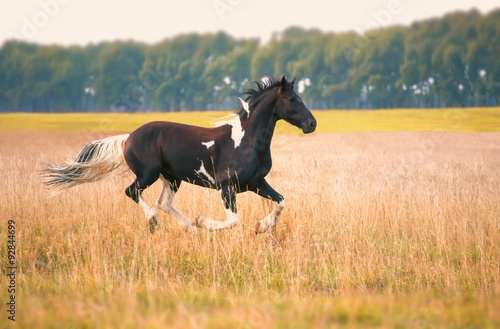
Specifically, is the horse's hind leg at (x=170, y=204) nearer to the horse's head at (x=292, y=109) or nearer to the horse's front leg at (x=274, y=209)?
the horse's front leg at (x=274, y=209)

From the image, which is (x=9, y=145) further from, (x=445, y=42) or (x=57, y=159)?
(x=445, y=42)

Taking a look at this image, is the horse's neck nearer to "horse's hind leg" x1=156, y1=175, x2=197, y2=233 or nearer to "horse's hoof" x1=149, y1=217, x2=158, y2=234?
"horse's hind leg" x1=156, y1=175, x2=197, y2=233

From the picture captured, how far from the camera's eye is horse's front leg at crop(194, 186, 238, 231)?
561 cm

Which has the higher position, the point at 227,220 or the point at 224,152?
the point at 224,152

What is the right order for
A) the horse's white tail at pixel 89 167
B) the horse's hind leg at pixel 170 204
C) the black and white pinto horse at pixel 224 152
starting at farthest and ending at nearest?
the horse's white tail at pixel 89 167, the horse's hind leg at pixel 170 204, the black and white pinto horse at pixel 224 152

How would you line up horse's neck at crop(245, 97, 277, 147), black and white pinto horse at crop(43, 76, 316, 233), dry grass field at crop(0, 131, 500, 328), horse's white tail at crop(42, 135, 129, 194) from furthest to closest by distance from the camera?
horse's white tail at crop(42, 135, 129, 194)
horse's neck at crop(245, 97, 277, 147)
black and white pinto horse at crop(43, 76, 316, 233)
dry grass field at crop(0, 131, 500, 328)

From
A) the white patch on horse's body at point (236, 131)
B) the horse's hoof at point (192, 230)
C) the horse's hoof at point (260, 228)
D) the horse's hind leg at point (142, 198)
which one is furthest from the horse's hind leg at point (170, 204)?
the white patch on horse's body at point (236, 131)

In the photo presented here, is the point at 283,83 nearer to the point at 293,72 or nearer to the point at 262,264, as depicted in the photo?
the point at 262,264

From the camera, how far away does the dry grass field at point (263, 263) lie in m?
1.86

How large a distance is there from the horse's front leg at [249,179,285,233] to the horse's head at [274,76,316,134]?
91 centimetres

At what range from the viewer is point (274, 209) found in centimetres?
578

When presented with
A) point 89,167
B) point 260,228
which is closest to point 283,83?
point 260,228

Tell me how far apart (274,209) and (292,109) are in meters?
1.31

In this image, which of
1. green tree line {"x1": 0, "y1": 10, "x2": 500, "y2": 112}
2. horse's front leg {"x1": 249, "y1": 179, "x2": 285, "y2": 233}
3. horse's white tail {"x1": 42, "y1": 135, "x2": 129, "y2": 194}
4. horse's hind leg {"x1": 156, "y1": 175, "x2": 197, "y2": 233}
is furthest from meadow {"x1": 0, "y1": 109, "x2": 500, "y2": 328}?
green tree line {"x1": 0, "y1": 10, "x2": 500, "y2": 112}
